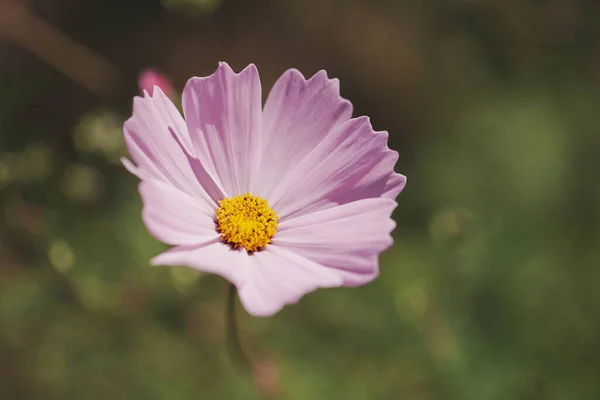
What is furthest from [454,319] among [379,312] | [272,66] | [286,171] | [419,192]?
[272,66]

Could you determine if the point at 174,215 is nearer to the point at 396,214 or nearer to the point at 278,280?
the point at 278,280

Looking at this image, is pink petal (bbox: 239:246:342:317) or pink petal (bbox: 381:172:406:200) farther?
pink petal (bbox: 381:172:406:200)

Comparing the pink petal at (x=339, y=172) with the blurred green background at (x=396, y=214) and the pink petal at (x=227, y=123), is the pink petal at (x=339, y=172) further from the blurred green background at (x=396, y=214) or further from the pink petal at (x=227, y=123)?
the blurred green background at (x=396, y=214)

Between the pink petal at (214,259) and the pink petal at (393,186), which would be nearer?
the pink petal at (214,259)

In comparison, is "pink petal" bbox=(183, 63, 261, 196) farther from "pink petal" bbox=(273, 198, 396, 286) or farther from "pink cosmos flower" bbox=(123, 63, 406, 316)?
"pink petal" bbox=(273, 198, 396, 286)

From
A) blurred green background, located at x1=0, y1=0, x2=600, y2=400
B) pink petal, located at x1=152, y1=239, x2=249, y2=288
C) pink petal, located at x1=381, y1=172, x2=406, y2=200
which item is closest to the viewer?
pink petal, located at x1=152, y1=239, x2=249, y2=288

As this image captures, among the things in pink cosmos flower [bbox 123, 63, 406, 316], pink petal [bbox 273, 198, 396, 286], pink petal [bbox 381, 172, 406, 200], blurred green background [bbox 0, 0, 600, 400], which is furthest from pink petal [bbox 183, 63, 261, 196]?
blurred green background [bbox 0, 0, 600, 400]

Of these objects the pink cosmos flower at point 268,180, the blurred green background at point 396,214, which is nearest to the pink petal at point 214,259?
the pink cosmos flower at point 268,180

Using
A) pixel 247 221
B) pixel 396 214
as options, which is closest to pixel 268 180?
pixel 247 221
